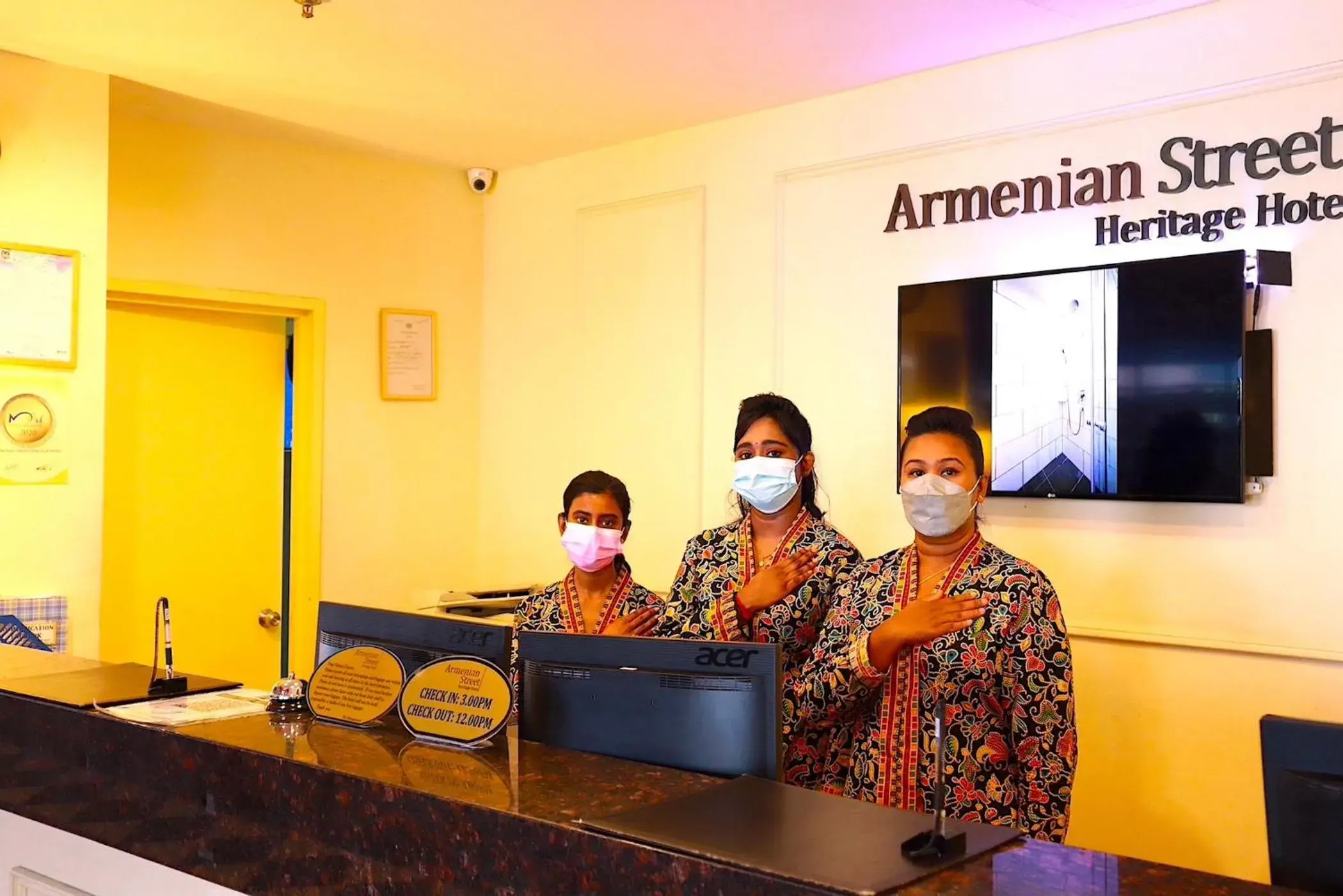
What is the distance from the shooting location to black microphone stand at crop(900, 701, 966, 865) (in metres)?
1.23

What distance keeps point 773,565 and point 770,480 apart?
19 cm

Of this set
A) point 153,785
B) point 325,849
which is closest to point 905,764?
point 325,849

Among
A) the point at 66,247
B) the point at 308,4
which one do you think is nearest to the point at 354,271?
the point at 66,247

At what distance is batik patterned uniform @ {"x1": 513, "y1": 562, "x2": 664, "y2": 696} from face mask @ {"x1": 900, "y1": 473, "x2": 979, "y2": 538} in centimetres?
70

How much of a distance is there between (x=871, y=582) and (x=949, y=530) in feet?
0.67

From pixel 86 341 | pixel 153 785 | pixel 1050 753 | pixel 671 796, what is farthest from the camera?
pixel 86 341

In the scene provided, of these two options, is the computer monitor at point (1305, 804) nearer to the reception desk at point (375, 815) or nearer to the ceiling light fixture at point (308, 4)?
the reception desk at point (375, 815)

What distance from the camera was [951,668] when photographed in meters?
2.32

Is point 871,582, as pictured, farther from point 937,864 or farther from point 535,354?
point 535,354

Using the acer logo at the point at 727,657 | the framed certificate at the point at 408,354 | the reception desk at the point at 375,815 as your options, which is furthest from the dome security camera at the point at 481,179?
the acer logo at the point at 727,657

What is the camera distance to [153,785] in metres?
1.87

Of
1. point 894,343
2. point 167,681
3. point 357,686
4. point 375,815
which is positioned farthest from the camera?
point 894,343

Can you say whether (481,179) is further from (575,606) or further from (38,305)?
(575,606)

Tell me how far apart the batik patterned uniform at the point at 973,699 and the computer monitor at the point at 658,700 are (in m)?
0.69
